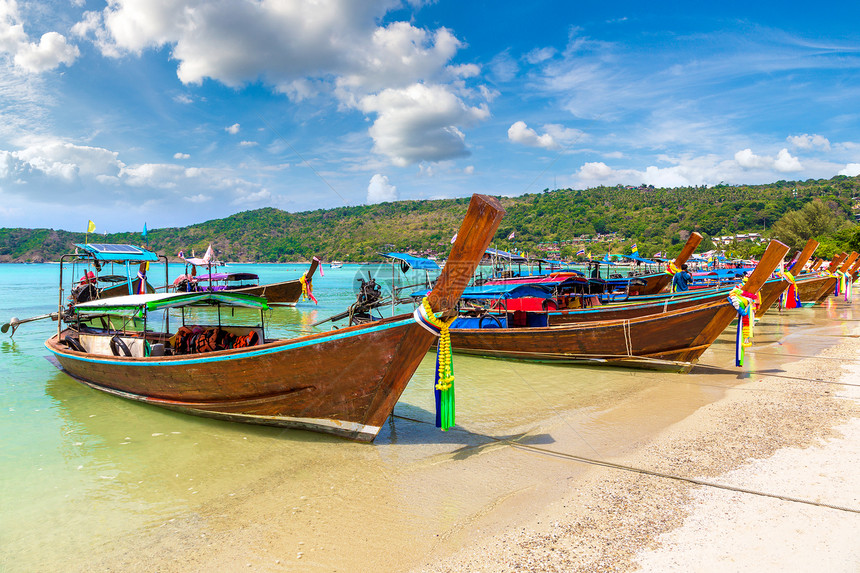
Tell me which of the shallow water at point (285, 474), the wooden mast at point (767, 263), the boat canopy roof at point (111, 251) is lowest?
the shallow water at point (285, 474)

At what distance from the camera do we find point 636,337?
424 inches

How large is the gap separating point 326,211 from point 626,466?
87836mm

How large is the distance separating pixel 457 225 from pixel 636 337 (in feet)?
215

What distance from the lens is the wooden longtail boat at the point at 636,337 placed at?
32.4ft

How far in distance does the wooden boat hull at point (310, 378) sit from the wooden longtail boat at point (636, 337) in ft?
21.8

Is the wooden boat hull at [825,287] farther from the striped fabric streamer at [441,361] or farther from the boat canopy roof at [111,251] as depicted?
the boat canopy roof at [111,251]

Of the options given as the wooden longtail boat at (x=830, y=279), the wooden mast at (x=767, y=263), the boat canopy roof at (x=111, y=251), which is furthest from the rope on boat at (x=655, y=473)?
the wooden longtail boat at (x=830, y=279)

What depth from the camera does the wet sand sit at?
387 centimetres

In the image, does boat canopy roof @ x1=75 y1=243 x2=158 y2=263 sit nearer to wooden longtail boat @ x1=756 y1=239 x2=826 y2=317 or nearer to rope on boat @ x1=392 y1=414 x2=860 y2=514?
rope on boat @ x1=392 y1=414 x2=860 y2=514

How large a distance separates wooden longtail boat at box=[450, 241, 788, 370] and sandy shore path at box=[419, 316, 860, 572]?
315 cm

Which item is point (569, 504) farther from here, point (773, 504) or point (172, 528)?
point (172, 528)

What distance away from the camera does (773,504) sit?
4.48m

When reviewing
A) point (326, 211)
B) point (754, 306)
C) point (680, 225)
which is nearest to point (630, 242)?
point (680, 225)

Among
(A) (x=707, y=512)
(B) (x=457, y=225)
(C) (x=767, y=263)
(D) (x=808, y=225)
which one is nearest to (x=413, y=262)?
(C) (x=767, y=263)
